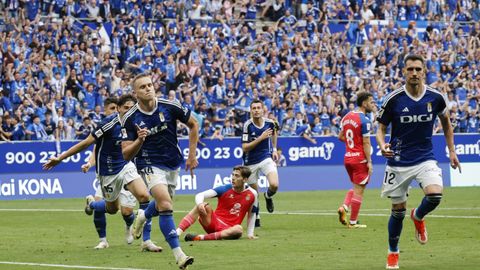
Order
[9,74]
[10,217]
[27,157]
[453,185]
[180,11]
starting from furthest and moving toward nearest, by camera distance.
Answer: [180,11], [453,185], [9,74], [27,157], [10,217]

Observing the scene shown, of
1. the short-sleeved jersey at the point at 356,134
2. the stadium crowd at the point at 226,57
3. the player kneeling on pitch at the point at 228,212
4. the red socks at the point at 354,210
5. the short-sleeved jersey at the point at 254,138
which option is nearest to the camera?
the player kneeling on pitch at the point at 228,212

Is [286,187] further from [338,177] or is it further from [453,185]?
[453,185]

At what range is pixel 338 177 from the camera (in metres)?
35.5

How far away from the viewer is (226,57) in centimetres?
3872

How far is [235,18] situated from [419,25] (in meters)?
8.82

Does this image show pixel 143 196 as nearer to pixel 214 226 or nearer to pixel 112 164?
pixel 112 164

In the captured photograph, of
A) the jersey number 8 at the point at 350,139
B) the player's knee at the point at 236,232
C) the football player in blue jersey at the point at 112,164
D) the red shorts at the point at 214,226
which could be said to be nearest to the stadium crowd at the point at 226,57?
the jersey number 8 at the point at 350,139

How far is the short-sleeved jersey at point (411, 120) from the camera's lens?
13133mm

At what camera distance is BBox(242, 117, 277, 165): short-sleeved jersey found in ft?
68.9

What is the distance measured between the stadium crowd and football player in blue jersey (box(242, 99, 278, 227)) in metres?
12.5

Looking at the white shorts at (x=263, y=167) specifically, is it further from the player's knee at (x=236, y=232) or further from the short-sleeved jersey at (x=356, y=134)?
the player's knee at (x=236, y=232)

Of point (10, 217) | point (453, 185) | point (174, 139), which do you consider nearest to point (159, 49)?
point (453, 185)


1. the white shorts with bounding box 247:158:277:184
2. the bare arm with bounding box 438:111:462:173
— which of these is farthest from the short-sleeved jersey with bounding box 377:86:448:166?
the white shorts with bounding box 247:158:277:184

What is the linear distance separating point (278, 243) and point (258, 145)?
4632 mm
